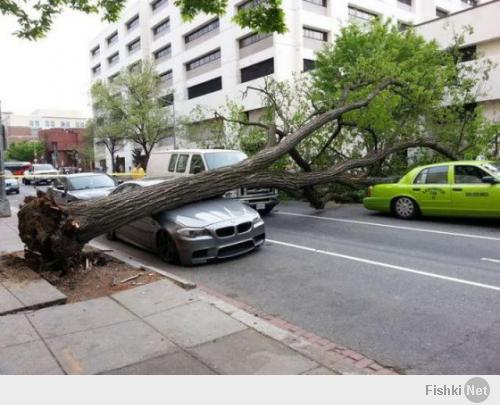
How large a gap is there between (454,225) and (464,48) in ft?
63.7

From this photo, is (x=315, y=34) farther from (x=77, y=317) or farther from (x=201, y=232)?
(x=77, y=317)

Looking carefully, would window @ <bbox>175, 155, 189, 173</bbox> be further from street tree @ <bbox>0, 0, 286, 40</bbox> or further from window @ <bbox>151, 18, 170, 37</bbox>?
window @ <bbox>151, 18, 170, 37</bbox>

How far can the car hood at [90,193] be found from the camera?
13930 millimetres

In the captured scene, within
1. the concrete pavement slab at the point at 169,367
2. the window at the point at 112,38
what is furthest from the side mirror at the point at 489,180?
the window at the point at 112,38

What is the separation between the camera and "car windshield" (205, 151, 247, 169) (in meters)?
12.6

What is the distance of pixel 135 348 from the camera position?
14.1 ft

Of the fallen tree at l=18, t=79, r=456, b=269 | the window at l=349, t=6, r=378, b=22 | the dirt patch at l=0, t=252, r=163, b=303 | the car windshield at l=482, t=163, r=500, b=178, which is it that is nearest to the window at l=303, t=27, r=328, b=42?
the window at l=349, t=6, r=378, b=22

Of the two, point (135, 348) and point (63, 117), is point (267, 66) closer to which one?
point (135, 348)

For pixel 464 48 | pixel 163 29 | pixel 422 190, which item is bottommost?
pixel 422 190

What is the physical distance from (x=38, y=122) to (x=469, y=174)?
138 meters

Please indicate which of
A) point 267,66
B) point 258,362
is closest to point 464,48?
point 267,66

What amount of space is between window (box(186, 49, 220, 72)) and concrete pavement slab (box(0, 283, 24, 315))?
134 ft

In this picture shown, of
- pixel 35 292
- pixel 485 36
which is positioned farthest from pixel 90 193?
→ pixel 485 36

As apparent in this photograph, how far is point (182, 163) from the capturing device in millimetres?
13531
